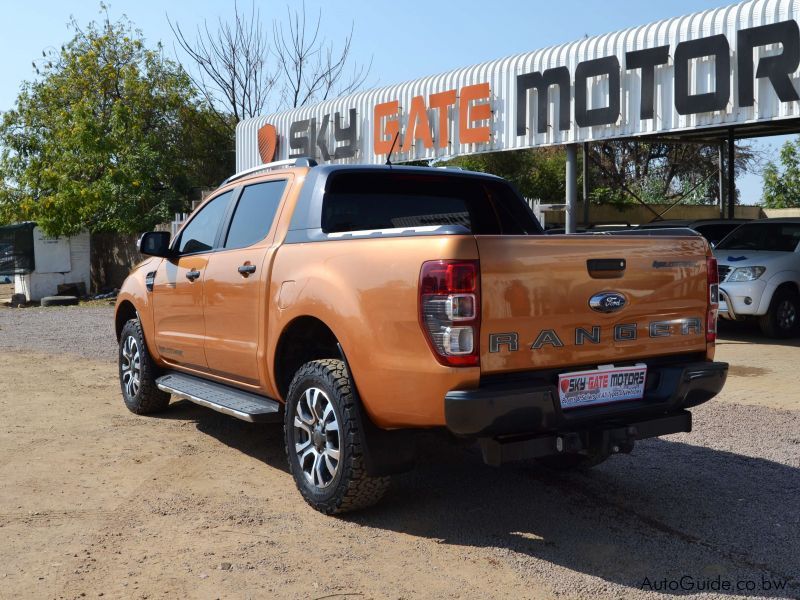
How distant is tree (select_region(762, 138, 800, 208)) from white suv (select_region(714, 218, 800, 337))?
28256 mm

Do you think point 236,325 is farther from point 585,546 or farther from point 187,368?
point 585,546

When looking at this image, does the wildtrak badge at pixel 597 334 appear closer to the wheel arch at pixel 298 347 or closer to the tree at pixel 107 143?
the wheel arch at pixel 298 347

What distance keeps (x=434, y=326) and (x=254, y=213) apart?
233 cm

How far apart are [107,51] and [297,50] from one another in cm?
1051

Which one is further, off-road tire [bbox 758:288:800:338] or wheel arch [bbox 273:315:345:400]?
off-road tire [bbox 758:288:800:338]

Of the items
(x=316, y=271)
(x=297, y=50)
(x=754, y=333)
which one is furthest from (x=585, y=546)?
(x=297, y=50)

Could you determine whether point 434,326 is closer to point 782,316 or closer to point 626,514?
point 626,514

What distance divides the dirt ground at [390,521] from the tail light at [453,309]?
1.00 metres

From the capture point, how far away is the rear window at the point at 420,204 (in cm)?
539

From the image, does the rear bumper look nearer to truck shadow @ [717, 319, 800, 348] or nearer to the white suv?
truck shadow @ [717, 319, 800, 348]

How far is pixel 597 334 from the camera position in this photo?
4.37m

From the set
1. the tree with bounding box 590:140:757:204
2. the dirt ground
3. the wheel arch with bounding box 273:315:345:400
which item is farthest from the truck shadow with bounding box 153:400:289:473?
the tree with bounding box 590:140:757:204

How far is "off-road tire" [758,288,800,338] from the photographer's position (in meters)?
12.7

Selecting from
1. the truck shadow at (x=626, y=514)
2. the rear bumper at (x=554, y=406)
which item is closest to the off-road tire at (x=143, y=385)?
the truck shadow at (x=626, y=514)
